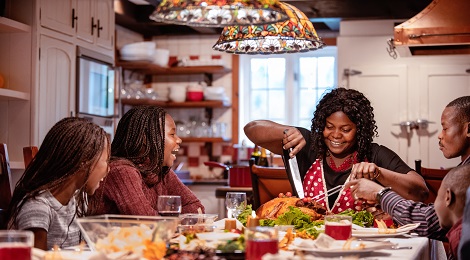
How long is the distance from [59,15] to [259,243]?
15.0 feet

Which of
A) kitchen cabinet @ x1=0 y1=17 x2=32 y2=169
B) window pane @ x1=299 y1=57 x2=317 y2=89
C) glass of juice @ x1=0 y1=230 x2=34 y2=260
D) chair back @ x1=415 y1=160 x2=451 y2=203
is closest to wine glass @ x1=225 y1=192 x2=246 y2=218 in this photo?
glass of juice @ x1=0 y1=230 x2=34 y2=260

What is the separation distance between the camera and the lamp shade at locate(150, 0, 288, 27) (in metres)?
2.50

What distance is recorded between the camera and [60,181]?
253 cm

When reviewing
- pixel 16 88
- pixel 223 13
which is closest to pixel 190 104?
pixel 16 88

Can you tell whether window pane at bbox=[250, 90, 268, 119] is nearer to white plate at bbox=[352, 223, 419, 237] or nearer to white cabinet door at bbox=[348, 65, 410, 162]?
white cabinet door at bbox=[348, 65, 410, 162]

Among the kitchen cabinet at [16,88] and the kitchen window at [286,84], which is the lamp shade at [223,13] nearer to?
the kitchen cabinet at [16,88]

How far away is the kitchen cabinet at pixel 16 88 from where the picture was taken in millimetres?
5770

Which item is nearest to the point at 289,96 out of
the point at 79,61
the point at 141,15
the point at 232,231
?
the point at 141,15

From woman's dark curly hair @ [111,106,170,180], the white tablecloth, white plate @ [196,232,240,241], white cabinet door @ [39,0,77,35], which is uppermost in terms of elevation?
white cabinet door @ [39,0,77,35]

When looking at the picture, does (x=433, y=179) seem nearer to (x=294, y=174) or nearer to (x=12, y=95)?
(x=294, y=174)

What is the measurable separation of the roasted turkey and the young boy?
75cm

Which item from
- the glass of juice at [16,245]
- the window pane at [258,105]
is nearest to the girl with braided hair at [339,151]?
the glass of juice at [16,245]

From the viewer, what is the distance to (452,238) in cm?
235

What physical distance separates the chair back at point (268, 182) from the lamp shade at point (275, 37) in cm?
124
